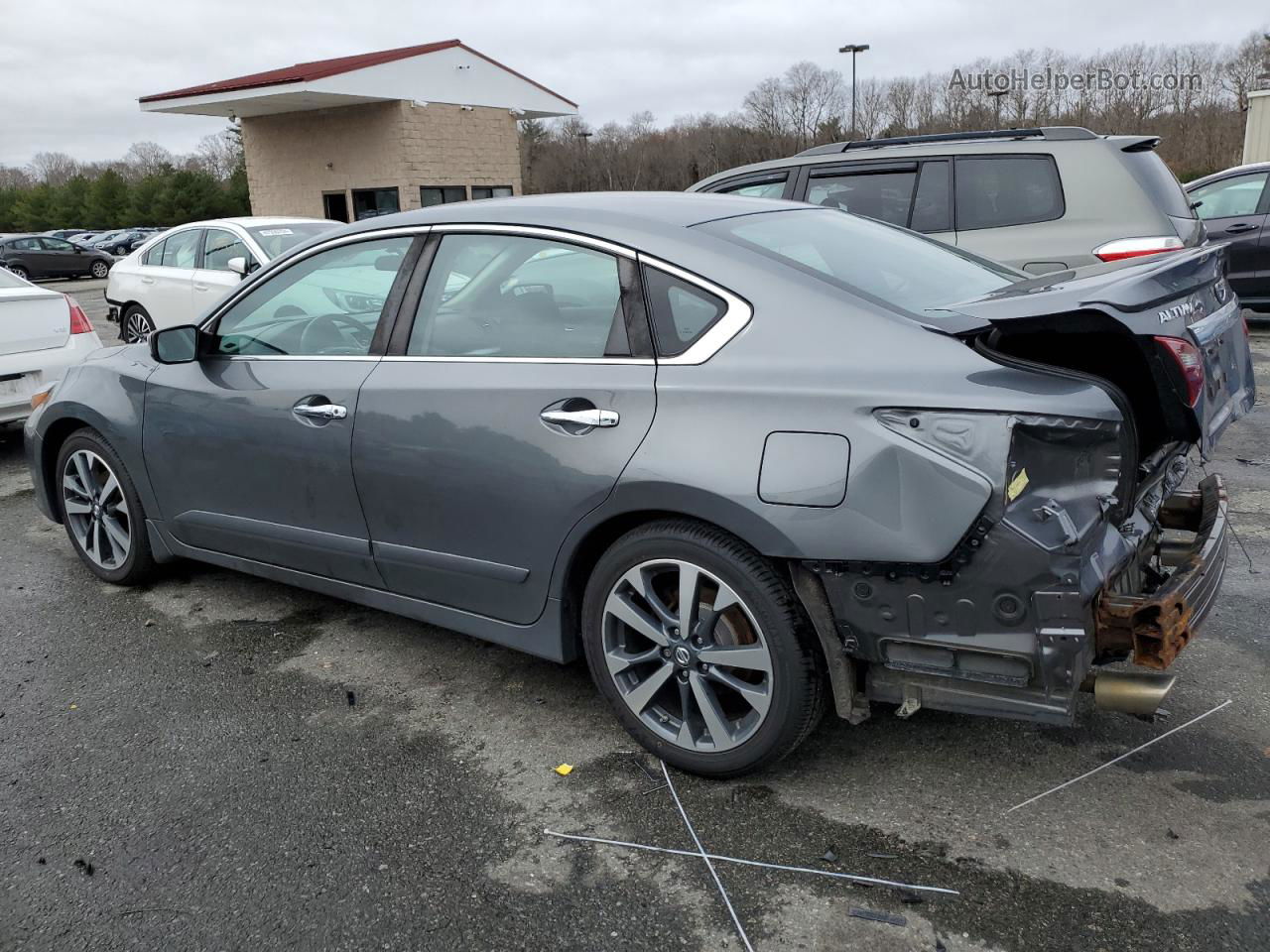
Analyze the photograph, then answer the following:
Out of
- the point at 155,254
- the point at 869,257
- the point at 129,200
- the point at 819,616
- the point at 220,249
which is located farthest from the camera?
the point at 129,200

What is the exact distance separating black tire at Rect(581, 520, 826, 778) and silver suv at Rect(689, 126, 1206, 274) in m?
3.99

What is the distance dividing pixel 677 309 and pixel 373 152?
22.4m

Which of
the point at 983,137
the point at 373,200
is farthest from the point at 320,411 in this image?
the point at 373,200

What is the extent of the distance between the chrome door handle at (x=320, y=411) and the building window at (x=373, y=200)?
68.1 ft

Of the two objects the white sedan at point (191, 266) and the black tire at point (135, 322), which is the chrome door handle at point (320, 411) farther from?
the black tire at point (135, 322)

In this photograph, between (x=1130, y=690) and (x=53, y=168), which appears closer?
(x=1130, y=690)

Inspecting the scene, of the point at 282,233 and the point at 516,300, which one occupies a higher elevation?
the point at 282,233

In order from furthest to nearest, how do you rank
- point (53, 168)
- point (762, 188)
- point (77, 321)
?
1. point (53, 168)
2. point (762, 188)
3. point (77, 321)

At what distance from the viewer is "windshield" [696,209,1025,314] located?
286 cm

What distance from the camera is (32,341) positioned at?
22.7 feet

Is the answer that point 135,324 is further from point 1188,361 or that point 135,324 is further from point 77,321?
point 1188,361

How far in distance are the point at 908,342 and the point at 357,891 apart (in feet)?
6.14

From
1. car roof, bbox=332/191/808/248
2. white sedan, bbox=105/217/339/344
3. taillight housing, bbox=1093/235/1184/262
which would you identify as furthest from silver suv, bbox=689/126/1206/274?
white sedan, bbox=105/217/339/344

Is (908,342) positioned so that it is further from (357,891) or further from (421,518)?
(357,891)
